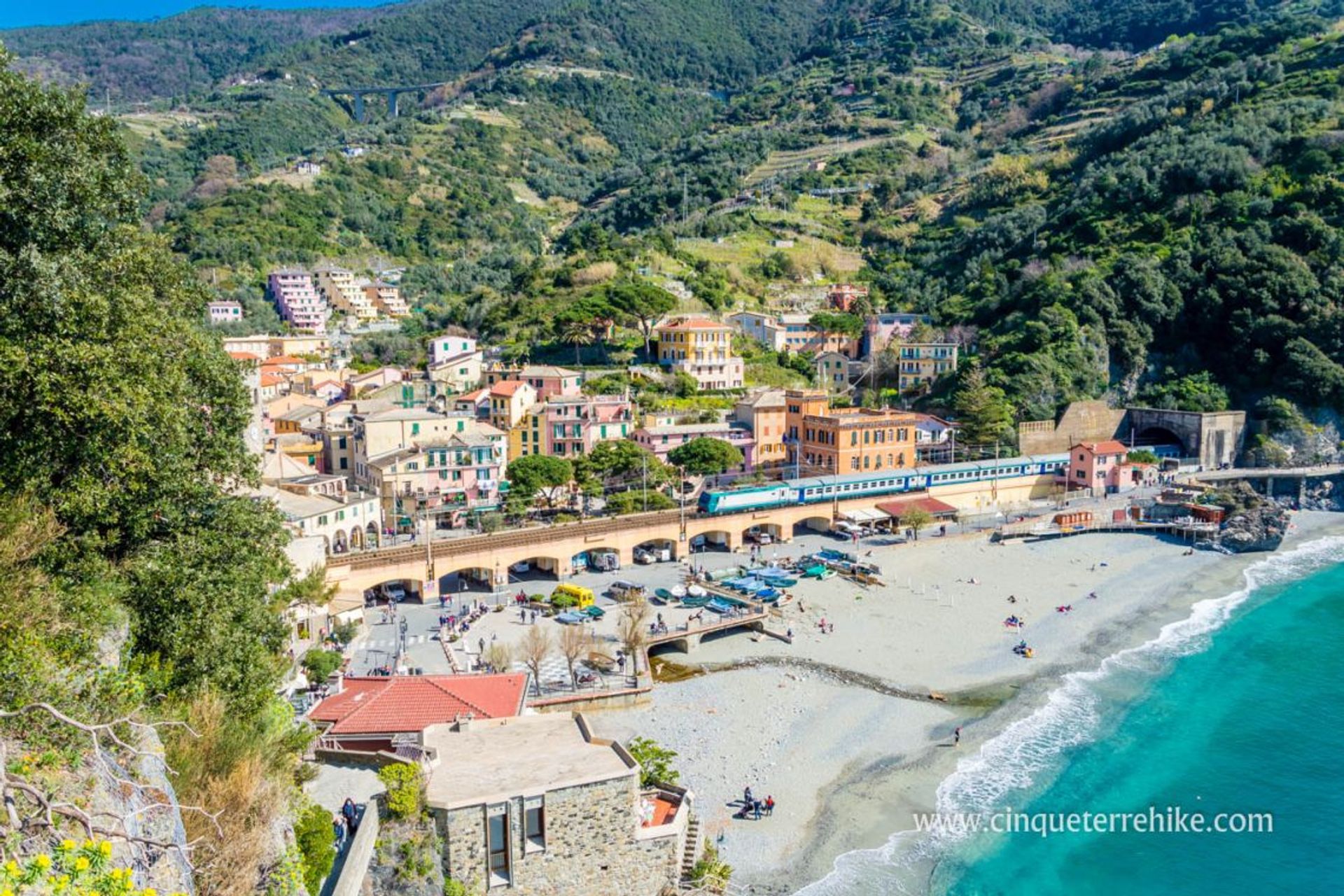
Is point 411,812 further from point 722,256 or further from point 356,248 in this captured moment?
point 356,248

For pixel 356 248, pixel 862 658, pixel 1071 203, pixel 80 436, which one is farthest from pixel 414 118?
pixel 80 436

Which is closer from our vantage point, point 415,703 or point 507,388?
point 415,703

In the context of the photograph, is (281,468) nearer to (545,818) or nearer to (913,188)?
(545,818)

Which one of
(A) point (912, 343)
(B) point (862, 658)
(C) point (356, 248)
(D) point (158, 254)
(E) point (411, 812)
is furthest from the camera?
(C) point (356, 248)

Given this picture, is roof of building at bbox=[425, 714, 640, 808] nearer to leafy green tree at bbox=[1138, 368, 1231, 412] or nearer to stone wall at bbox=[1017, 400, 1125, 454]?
stone wall at bbox=[1017, 400, 1125, 454]

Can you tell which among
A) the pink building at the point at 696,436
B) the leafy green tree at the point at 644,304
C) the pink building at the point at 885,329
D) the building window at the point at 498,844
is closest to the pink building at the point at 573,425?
the pink building at the point at 696,436

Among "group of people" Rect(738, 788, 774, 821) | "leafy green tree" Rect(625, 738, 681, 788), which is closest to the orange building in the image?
"group of people" Rect(738, 788, 774, 821)

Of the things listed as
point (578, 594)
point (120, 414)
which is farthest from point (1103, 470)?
point (120, 414)
